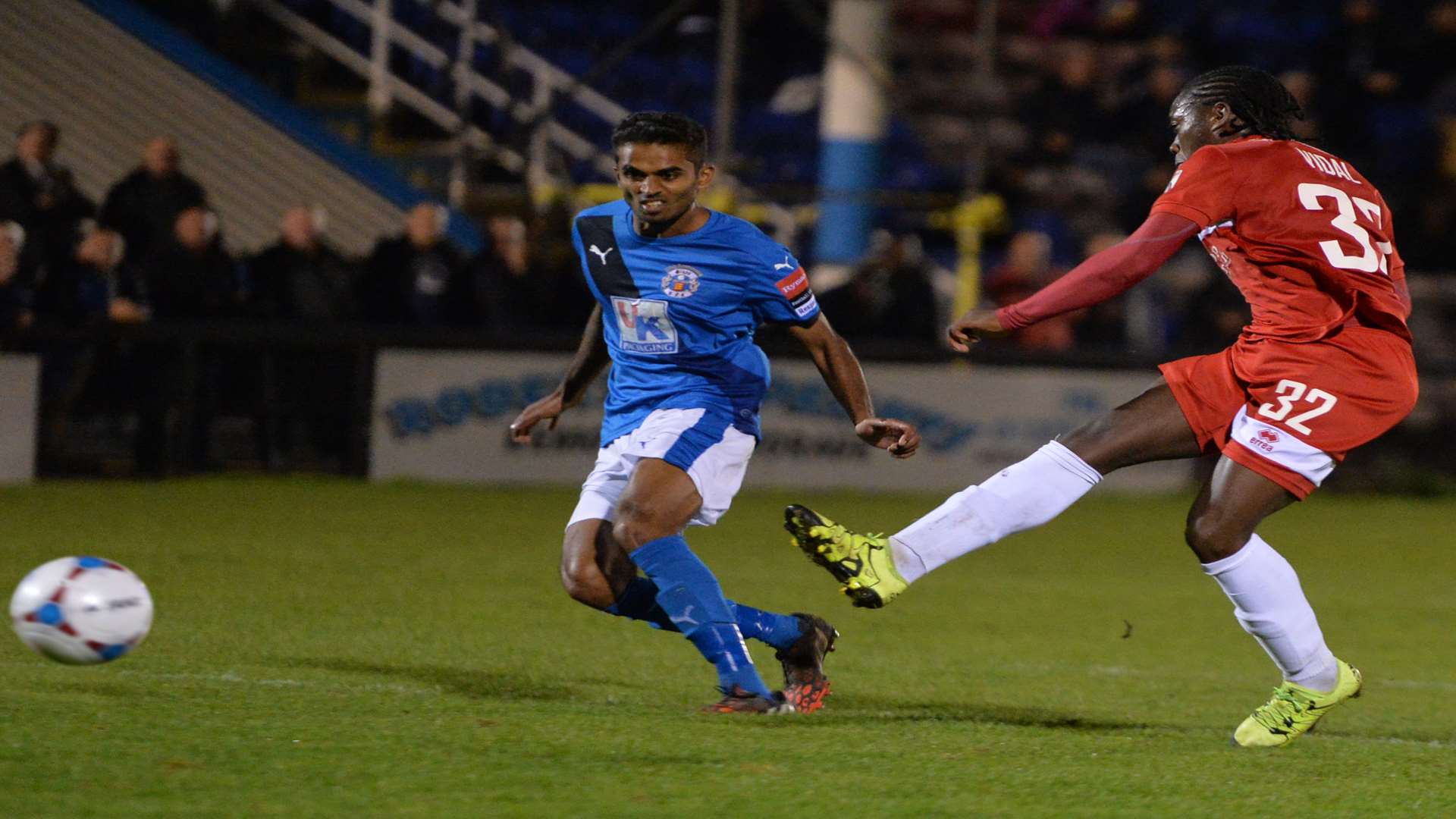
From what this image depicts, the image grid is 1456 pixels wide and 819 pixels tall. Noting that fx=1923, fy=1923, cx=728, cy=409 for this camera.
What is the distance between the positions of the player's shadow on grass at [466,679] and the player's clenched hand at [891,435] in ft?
4.22

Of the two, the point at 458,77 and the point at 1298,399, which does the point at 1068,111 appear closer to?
the point at 458,77

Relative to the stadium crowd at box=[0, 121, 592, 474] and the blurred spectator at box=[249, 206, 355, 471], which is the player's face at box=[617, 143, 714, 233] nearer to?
the stadium crowd at box=[0, 121, 592, 474]

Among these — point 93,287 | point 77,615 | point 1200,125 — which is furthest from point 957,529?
point 93,287

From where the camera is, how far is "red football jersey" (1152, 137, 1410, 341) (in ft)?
16.8

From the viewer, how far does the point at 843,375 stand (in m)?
5.56

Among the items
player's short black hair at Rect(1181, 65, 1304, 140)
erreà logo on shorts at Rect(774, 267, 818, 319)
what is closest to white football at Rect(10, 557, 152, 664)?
erreà logo on shorts at Rect(774, 267, 818, 319)

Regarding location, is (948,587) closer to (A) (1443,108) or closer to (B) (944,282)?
(B) (944,282)

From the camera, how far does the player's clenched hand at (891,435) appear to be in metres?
5.23

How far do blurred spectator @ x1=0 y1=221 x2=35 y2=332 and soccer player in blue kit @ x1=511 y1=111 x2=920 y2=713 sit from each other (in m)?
7.18

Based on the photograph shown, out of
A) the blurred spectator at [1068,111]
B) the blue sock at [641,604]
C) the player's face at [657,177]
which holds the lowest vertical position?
the blue sock at [641,604]

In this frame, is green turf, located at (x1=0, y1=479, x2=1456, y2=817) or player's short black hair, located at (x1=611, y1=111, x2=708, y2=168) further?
player's short black hair, located at (x1=611, y1=111, x2=708, y2=168)

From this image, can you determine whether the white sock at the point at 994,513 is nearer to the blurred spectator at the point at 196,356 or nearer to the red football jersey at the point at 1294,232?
the red football jersey at the point at 1294,232

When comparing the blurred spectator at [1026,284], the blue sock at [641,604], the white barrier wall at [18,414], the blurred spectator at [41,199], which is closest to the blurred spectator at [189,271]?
the blurred spectator at [41,199]

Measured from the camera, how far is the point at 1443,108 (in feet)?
60.8
